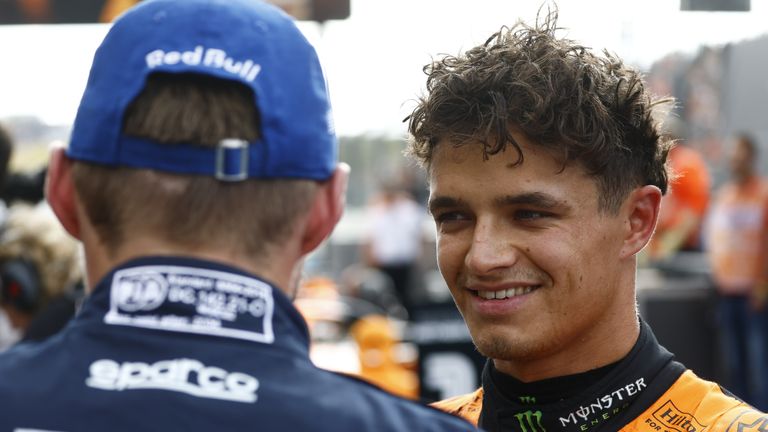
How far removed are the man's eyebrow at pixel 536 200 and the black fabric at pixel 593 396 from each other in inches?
14.3

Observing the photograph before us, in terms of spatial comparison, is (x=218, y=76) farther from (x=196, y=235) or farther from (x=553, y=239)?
(x=553, y=239)

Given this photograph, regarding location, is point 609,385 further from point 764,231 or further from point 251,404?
point 764,231

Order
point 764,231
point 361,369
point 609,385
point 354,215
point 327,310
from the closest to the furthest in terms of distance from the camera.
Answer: point 609,385 → point 361,369 → point 764,231 → point 327,310 → point 354,215

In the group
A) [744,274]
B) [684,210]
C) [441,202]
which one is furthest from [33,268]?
[684,210]

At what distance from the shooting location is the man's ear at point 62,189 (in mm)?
1479

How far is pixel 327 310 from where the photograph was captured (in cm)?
984

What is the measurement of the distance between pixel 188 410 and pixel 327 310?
861 centimetres

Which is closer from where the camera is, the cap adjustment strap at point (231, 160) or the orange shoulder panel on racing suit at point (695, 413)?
the cap adjustment strap at point (231, 160)

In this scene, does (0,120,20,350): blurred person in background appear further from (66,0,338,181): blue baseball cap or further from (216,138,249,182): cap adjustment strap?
(216,138,249,182): cap adjustment strap

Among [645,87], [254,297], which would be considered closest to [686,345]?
[645,87]

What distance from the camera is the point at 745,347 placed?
7.93 meters

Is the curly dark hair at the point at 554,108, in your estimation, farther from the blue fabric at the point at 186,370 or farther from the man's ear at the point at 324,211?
the blue fabric at the point at 186,370

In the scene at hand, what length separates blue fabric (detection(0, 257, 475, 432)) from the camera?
126 centimetres

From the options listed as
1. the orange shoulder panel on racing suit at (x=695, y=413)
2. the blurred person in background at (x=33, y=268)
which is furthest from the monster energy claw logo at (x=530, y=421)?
the blurred person in background at (x=33, y=268)
